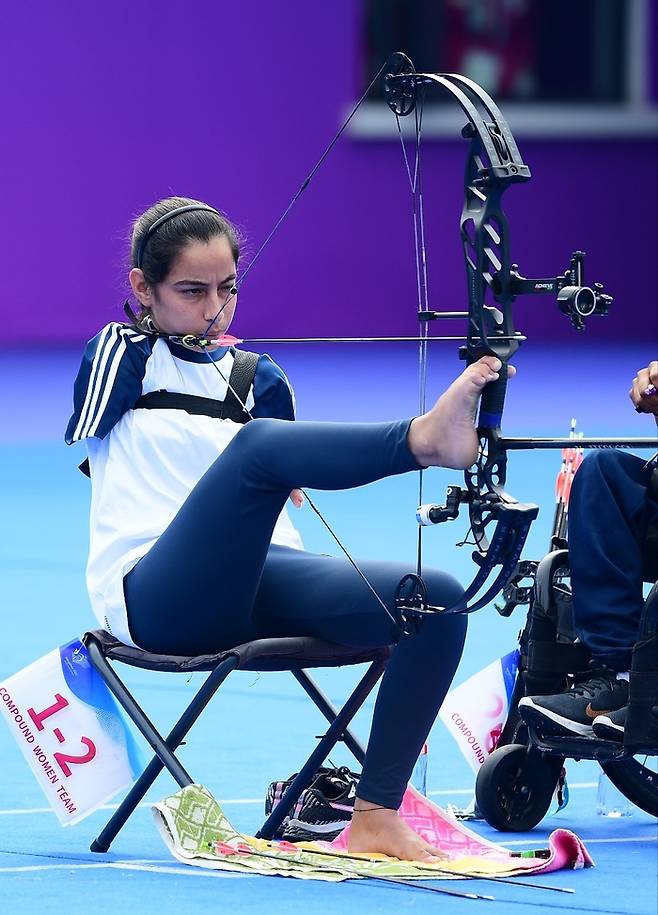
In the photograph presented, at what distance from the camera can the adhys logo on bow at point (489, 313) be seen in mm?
2744

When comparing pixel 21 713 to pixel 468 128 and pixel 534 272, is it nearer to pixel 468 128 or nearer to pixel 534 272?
pixel 468 128

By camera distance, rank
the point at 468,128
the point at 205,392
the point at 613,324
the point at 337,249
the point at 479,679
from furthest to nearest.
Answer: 1. the point at 613,324
2. the point at 337,249
3. the point at 479,679
4. the point at 205,392
5. the point at 468,128

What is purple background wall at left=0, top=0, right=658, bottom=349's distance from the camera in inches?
487

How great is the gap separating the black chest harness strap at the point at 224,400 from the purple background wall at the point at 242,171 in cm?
846

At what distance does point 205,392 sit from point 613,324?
11.3 metres

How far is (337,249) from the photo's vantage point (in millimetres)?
13148

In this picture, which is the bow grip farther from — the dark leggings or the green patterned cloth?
the green patterned cloth

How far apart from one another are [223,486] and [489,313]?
0.50 m

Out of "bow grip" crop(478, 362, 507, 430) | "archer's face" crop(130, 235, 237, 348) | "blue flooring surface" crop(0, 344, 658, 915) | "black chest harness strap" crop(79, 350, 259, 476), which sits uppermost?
"archer's face" crop(130, 235, 237, 348)

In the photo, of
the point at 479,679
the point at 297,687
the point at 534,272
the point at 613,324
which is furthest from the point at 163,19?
the point at 479,679

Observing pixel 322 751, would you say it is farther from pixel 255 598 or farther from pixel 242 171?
pixel 242 171

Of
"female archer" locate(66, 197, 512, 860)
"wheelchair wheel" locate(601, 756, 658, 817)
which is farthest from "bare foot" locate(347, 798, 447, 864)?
"wheelchair wheel" locate(601, 756, 658, 817)

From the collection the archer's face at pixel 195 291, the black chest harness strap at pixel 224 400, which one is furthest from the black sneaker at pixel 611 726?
the archer's face at pixel 195 291

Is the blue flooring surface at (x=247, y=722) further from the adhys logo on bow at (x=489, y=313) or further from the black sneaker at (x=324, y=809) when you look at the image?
the adhys logo on bow at (x=489, y=313)
